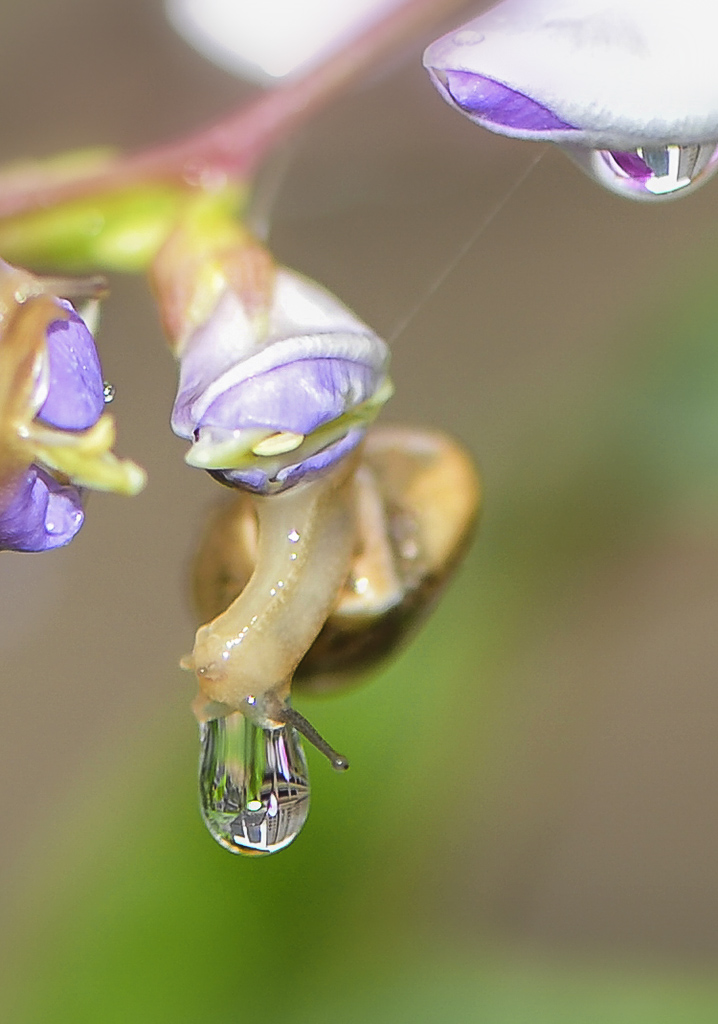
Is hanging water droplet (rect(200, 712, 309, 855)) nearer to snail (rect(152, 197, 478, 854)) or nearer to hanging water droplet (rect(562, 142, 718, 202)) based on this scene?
snail (rect(152, 197, 478, 854))

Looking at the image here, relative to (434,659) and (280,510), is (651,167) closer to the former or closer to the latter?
(280,510)

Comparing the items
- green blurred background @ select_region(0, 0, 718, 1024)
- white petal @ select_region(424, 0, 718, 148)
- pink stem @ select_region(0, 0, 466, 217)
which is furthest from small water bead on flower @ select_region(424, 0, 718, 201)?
green blurred background @ select_region(0, 0, 718, 1024)

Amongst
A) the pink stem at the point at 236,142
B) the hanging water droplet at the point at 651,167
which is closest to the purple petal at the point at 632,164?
the hanging water droplet at the point at 651,167

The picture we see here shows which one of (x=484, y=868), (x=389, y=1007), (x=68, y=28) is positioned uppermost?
A: (x=68, y=28)

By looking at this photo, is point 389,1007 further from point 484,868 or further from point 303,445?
point 303,445

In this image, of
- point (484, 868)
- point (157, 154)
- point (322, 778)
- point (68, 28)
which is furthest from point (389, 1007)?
point (68, 28)

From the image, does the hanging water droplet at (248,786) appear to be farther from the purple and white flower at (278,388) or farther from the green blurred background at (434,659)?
the green blurred background at (434,659)
